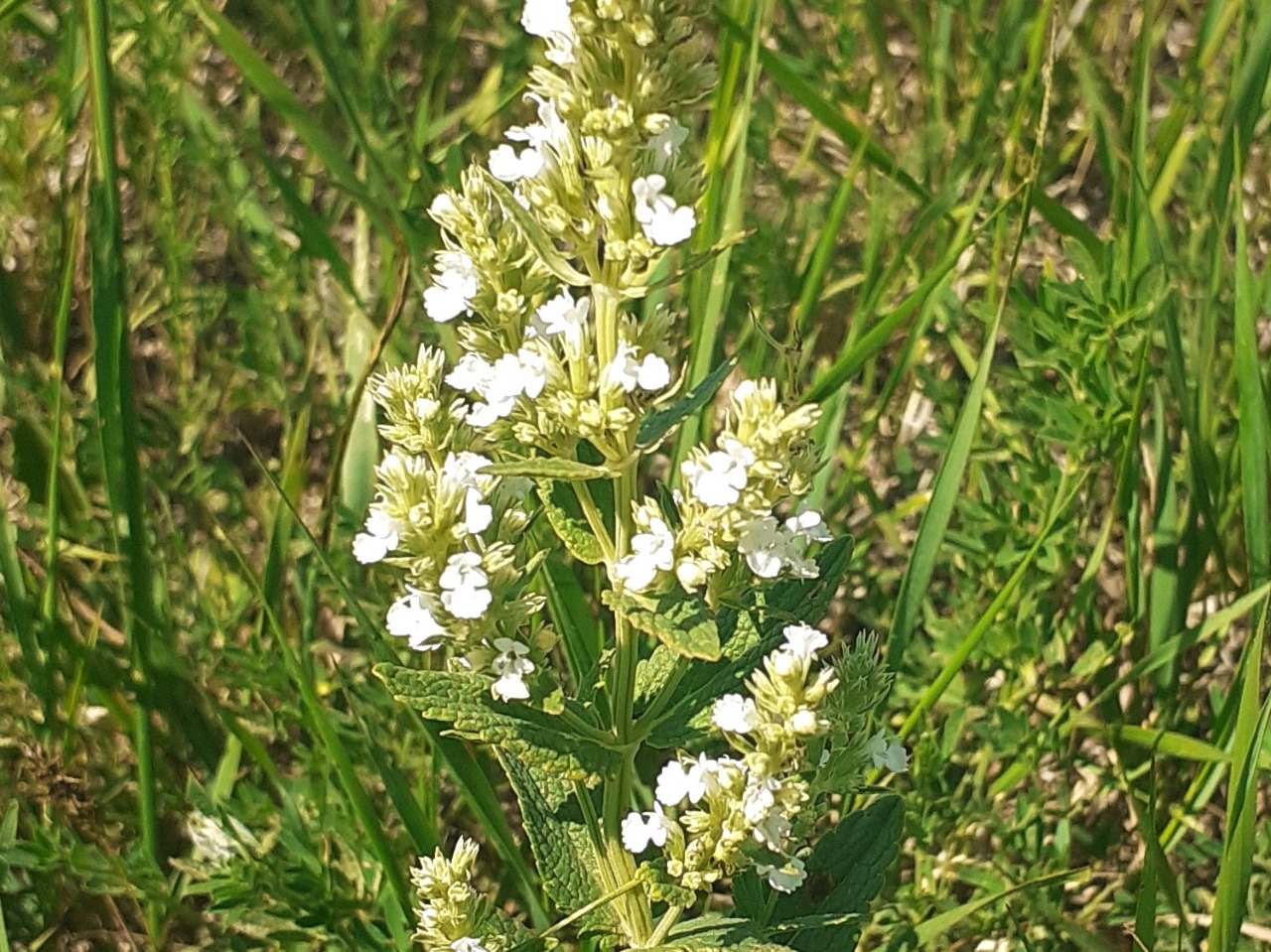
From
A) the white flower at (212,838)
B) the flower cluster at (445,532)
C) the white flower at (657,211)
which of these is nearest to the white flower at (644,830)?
the flower cluster at (445,532)

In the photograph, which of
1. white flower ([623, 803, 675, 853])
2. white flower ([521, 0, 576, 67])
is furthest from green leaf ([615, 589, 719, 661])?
white flower ([521, 0, 576, 67])

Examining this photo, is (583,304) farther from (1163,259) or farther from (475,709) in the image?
(1163,259)

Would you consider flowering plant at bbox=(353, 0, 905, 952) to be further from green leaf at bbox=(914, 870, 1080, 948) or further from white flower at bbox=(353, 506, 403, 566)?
green leaf at bbox=(914, 870, 1080, 948)

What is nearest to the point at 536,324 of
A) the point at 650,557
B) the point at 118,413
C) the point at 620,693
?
the point at 650,557

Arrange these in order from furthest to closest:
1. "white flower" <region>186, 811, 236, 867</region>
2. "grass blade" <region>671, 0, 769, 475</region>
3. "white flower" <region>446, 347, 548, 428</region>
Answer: "grass blade" <region>671, 0, 769, 475</region> < "white flower" <region>186, 811, 236, 867</region> < "white flower" <region>446, 347, 548, 428</region>

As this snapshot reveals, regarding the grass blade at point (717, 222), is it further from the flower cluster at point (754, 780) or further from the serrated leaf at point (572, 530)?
the flower cluster at point (754, 780)

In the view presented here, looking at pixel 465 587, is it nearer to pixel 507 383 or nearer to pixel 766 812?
pixel 507 383

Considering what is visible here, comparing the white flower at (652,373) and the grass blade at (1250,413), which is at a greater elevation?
the white flower at (652,373)
